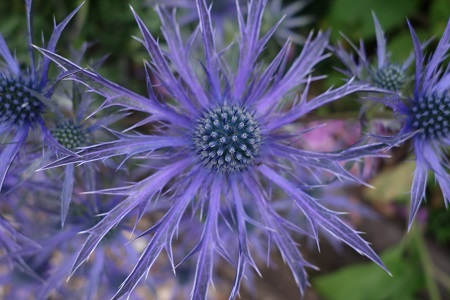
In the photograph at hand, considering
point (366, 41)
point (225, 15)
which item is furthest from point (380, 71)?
point (366, 41)

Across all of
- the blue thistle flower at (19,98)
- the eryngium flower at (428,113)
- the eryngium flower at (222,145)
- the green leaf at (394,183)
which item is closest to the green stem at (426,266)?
the green leaf at (394,183)

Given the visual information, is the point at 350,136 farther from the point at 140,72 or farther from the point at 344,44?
the point at 140,72

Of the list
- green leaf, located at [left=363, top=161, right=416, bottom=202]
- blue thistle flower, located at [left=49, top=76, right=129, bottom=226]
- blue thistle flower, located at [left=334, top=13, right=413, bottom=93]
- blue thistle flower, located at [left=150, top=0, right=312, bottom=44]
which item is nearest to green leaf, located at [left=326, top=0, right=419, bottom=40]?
blue thistle flower, located at [left=150, top=0, right=312, bottom=44]

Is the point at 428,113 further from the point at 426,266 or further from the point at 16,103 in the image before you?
the point at 426,266

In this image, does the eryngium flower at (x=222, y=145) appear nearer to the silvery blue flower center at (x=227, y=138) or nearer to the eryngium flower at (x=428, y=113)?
the silvery blue flower center at (x=227, y=138)

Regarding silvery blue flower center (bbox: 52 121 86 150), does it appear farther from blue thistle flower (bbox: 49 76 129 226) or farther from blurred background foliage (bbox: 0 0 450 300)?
blurred background foliage (bbox: 0 0 450 300)
